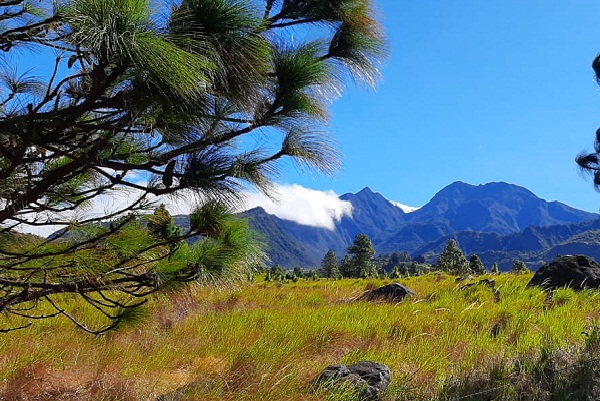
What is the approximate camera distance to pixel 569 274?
9703 mm

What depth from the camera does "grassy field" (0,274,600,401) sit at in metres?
3.17

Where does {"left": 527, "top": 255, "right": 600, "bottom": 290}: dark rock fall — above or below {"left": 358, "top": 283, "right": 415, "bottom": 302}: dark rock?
below

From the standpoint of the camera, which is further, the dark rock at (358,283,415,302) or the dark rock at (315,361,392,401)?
the dark rock at (358,283,415,302)

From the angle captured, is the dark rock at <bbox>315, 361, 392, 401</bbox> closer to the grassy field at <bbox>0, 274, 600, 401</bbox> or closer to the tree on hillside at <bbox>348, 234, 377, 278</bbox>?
the grassy field at <bbox>0, 274, 600, 401</bbox>

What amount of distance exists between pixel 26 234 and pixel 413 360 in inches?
134

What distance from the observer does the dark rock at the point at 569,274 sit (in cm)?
930

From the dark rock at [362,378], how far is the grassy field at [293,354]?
0.32 feet

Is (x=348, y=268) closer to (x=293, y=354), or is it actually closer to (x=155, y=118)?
(x=293, y=354)

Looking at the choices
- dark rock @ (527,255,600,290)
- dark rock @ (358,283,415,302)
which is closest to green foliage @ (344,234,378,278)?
dark rock @ (527,255,600,290)

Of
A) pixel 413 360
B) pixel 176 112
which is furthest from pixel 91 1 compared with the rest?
pixel 413 360

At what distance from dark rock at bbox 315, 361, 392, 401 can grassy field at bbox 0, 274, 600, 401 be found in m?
0.10

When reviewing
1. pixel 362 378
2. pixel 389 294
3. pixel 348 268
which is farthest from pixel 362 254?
pixel 362 378

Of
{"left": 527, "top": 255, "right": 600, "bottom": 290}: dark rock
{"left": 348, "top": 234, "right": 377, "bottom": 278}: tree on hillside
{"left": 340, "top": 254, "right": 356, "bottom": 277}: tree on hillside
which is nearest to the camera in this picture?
{"left": 527, "top": 255, "right": 600, "bottom": 290}: dark rock

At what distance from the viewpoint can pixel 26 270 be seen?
8.98 feet
